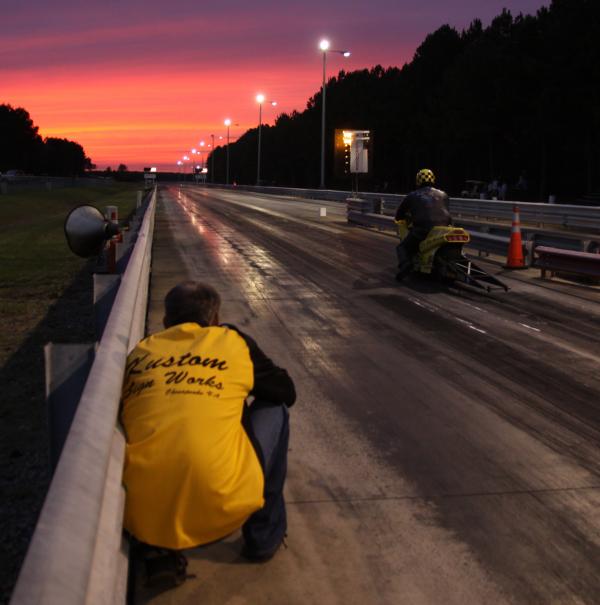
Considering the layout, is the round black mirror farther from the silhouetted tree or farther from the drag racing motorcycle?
the silhouetted tree

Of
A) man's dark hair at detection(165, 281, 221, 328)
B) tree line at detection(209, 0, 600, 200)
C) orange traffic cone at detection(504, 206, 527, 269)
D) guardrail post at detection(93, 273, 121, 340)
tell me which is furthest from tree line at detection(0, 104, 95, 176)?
man's dark hair at detection(165, 281, 221, 328)

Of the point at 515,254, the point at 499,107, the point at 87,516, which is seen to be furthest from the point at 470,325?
the point at 499,107

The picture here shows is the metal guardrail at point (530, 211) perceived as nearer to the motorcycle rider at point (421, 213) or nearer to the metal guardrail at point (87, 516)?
the motorcycle rider at point (421, 213)

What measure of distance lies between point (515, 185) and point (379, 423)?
260 ft

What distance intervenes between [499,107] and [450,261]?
207ft

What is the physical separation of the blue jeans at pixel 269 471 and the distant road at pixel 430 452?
0.14 metres

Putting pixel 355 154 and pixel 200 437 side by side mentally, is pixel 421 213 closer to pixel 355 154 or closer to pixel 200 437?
pixel 200 437

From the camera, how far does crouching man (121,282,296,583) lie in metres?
3.33

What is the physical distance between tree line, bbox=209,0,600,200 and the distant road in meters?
50.7

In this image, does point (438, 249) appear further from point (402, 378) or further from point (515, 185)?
point (515, 185)

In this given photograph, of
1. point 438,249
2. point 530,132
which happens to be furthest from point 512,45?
point 438,249

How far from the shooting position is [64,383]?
359 cm

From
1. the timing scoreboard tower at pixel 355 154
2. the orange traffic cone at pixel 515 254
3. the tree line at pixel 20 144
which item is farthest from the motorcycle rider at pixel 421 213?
the tree line at pixel 20 144

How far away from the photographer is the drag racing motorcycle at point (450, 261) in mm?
13180
